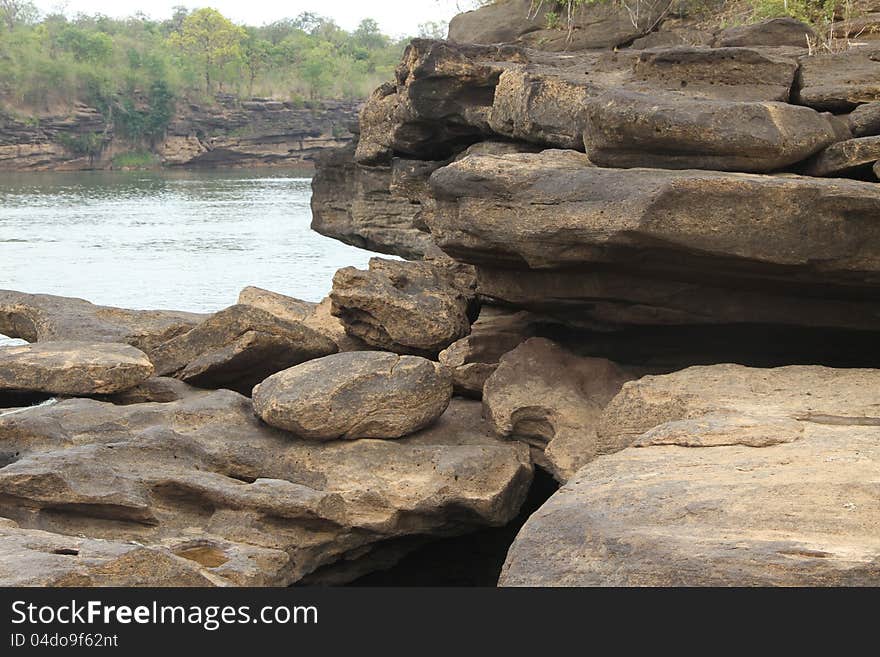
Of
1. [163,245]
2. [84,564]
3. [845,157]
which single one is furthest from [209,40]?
[84,564]

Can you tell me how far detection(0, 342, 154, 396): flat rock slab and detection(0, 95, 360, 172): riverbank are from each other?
195 feet

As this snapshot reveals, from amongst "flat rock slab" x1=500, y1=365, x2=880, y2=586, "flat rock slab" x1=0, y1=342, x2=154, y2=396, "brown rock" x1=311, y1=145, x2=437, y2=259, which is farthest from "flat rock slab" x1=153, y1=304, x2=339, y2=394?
"flat rock slab" x1=500, y1=365, x2=880, y2=586

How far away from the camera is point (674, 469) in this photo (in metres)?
6.77

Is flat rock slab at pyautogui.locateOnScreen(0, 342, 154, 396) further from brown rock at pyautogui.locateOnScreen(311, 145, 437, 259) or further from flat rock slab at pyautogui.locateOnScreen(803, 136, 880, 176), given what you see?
flat rock slab at pyautogui.locateOnScreen(803, 136, 880, 176)

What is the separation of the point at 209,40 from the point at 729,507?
90.4 m

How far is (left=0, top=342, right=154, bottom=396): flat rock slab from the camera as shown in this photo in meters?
11.0

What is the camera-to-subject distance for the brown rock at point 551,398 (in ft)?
32.3

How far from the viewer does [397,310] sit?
12211 mm

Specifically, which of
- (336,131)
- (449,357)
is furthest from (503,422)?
(336,131)

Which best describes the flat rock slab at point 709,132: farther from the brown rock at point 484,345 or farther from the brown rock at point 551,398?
the brown rock at point 484,345

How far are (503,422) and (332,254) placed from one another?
26230mm

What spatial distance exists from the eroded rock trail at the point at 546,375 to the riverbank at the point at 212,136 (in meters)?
59.3

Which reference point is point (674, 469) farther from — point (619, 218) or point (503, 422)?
point (503, 422)

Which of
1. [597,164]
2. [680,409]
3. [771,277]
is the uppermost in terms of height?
[597,164]
